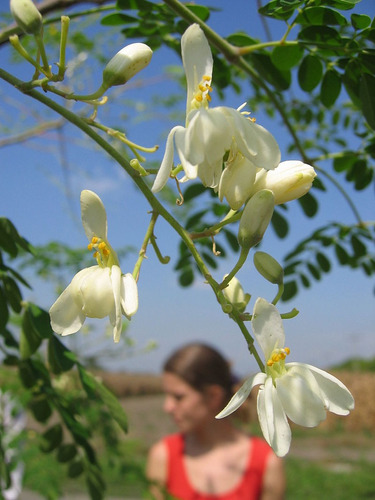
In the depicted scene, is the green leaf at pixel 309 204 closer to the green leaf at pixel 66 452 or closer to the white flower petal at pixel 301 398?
the green leaf at pixel 66 452

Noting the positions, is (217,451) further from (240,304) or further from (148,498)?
(240,304)

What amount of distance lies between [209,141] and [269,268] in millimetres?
209

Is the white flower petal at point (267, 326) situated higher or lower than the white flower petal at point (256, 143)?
lower

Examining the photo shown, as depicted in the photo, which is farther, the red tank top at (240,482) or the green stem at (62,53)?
the red tank top at (240,482)

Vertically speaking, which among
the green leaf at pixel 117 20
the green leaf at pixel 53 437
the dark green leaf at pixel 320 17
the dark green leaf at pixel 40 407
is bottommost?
the green leaf at pixel 53 437

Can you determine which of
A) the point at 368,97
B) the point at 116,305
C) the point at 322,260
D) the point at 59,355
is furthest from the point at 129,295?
the point at 322,260

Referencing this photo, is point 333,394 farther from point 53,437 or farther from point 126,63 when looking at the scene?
point 53,437

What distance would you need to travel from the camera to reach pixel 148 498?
6.78 ft

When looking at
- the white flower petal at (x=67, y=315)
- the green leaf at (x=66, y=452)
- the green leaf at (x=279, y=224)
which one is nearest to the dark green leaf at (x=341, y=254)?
the green leaf at (x=279, y=224)

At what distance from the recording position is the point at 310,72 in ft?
4.14

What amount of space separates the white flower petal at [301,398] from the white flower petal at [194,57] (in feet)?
1.11

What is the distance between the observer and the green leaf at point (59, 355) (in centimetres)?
102

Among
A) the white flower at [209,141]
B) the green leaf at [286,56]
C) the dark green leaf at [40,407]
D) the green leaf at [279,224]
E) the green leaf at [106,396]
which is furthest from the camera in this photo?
the green leaf at [279,224]

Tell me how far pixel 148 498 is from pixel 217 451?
1.67m
